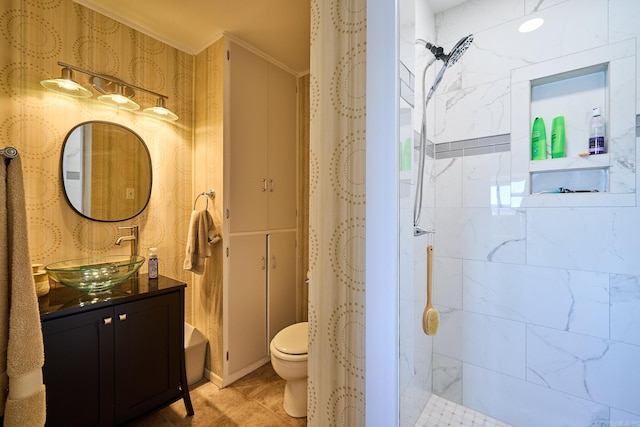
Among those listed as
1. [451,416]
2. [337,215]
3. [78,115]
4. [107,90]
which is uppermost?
[107,90]

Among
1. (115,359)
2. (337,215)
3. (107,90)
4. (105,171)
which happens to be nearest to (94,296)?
(115,359)

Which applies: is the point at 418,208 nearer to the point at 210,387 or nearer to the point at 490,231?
the point at 490,231

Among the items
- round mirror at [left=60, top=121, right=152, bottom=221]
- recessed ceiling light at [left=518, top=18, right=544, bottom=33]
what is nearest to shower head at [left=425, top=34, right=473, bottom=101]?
recessed ceiling light at [left=518, top=18, right=544, bottom=33]

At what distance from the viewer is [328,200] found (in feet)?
3.32

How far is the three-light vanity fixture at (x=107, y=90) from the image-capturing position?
1.46m

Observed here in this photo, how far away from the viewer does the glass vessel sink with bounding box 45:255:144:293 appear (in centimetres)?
132

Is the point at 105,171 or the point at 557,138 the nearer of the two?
the point at 557,138

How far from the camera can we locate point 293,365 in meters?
1.60

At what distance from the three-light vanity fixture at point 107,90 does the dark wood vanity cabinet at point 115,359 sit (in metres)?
1.22

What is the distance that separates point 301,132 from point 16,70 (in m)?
1.88

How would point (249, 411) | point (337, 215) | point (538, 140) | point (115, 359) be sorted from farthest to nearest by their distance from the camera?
point (249, 411) → point (538, 140) → point (115, 359) → point (337, 215)

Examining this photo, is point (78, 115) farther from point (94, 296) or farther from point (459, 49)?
point (459, 49)

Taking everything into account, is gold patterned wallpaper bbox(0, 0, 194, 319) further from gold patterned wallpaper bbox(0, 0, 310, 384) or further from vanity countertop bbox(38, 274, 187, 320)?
vanity countertop bbox(38, 274, 187, 320)

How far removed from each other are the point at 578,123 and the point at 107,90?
278cm
